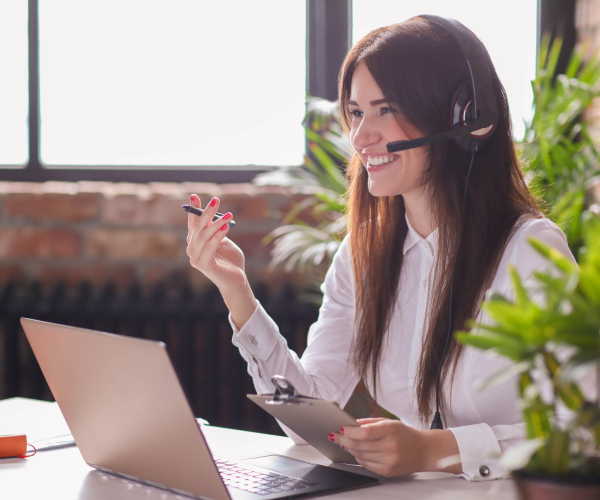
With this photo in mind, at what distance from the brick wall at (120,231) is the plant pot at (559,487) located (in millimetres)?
1728

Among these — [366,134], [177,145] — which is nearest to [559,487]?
[366,134]

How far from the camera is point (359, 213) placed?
1.32 m

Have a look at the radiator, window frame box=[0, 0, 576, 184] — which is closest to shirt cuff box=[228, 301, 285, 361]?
the radiator

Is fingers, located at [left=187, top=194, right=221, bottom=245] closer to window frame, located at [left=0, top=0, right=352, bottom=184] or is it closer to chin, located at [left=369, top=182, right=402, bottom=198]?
chin, located at [left=369, top=182, right=402, bottom=198]

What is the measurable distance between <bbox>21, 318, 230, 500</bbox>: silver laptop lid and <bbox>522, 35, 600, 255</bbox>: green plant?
3.53 feet

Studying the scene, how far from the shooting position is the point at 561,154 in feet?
5.17

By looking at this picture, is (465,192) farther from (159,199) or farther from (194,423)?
(159,199)

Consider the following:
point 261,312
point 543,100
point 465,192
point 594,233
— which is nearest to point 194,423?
point 594,233

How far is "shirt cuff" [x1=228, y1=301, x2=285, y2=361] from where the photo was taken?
1.16m

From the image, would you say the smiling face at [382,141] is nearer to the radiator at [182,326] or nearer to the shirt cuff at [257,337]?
the shirt cuff at [257,337]

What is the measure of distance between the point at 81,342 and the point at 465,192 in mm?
690

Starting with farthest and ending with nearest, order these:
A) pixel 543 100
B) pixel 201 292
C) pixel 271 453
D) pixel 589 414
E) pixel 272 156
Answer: pixel 272 156 → pixel 201 292 → pixel 543 100 → pixel 271 453 → pixel 589 414

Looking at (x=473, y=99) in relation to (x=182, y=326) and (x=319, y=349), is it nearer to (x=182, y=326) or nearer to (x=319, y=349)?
(x=319, y=349)

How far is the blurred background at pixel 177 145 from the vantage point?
207cm
